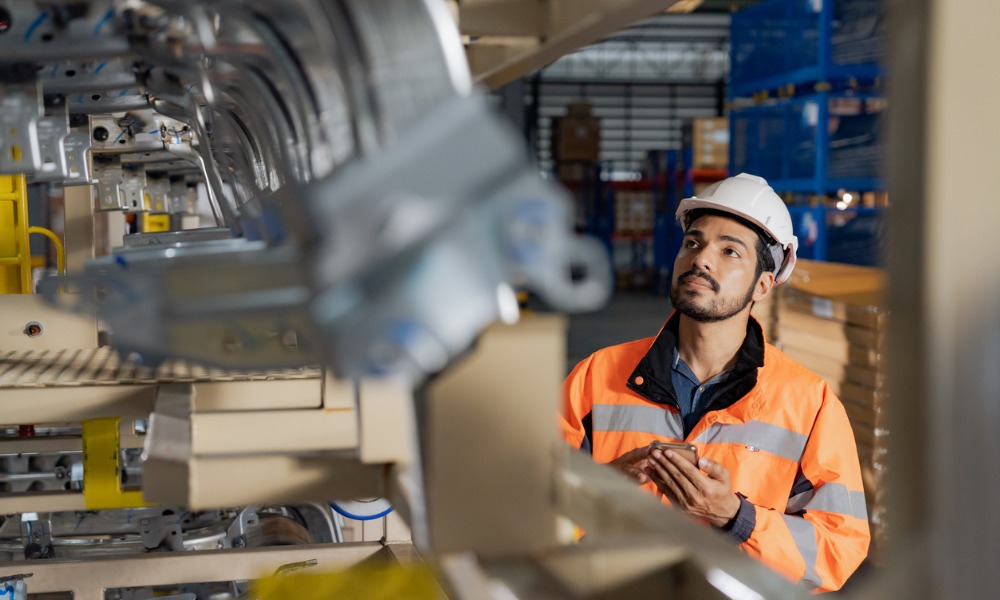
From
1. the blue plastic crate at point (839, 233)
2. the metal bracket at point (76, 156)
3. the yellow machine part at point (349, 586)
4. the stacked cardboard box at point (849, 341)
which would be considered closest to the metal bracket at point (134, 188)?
the metal bracket at point (76, 156)

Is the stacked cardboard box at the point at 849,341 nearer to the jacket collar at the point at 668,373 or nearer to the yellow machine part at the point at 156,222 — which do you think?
the jacket collar at the point at 668,373

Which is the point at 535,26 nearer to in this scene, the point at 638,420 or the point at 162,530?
the point at 638,420

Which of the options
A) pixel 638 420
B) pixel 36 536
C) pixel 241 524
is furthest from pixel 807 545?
pixel 36 536

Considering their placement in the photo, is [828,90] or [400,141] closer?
[400,141]

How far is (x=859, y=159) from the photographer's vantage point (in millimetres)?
6320

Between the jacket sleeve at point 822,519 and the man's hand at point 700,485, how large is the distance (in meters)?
0.08

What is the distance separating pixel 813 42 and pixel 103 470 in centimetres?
566

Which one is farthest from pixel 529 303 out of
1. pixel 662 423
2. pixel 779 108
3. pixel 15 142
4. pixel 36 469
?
pixel 15 142

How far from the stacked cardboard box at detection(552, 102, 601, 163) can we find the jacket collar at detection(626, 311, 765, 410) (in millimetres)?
13102

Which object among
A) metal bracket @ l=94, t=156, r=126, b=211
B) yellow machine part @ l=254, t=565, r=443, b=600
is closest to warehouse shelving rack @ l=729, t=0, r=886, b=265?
metal bracket @ l=94, t=156, r=126, b=211

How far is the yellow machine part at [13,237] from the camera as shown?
4.17 metres

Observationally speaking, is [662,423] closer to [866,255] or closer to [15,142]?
[15,142]

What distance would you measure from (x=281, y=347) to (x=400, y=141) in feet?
1.24

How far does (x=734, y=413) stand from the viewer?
243cm
